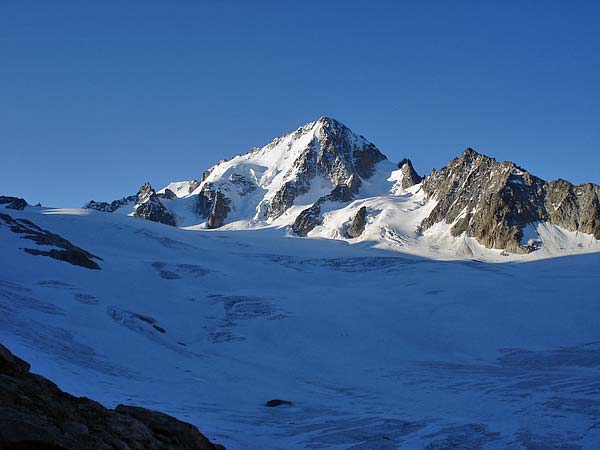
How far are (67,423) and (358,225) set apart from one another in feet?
401

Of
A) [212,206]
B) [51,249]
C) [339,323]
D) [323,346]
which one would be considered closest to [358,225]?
[212,206]

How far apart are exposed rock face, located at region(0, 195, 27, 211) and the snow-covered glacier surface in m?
48.2

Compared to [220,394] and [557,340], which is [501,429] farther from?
[557,340]

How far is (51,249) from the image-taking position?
60.8 m

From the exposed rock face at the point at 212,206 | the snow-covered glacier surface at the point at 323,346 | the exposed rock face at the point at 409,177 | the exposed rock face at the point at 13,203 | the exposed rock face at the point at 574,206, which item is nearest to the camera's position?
the snow-covered glacier surface at the point at 323,346

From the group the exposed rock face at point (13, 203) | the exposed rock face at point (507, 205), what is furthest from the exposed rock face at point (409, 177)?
the exposed rock face at point (13, 203)

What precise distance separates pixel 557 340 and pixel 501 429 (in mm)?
27063

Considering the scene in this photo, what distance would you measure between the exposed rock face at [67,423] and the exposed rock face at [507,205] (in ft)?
331

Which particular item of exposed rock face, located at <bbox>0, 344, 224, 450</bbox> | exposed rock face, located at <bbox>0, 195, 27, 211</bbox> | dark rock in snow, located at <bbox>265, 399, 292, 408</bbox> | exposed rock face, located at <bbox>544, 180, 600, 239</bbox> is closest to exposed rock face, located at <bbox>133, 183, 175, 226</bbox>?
exposed rock face, located at <bbox>0, 195, 27, 211</bbox>

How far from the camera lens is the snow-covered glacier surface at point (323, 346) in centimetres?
2189

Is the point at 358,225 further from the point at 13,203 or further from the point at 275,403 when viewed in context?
the point at 275,403

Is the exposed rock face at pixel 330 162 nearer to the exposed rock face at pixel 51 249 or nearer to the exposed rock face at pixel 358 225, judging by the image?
the exposed rock face at pixel 358 225

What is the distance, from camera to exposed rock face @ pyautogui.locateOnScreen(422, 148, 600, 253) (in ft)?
350

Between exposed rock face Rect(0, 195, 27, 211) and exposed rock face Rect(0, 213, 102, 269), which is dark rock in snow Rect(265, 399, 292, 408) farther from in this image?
exposed rock face Rect(0, 195, 27, 211)
